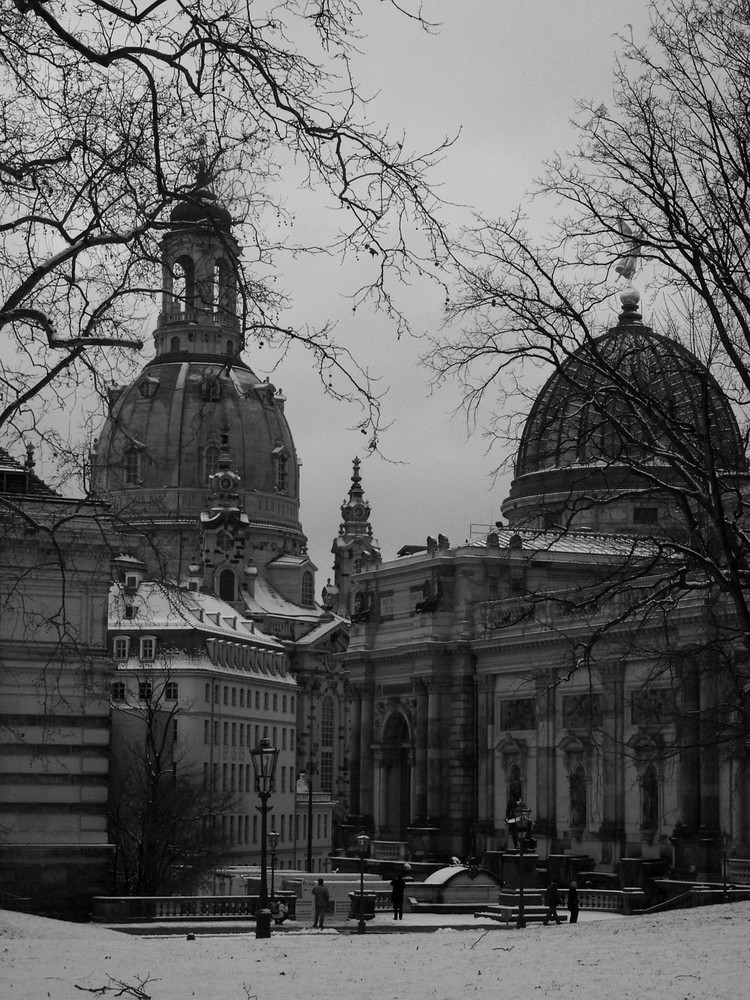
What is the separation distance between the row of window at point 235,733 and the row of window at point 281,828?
5220 mm

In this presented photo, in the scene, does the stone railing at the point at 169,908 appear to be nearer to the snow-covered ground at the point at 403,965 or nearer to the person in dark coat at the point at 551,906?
the person in dark coat at the point at 551,906

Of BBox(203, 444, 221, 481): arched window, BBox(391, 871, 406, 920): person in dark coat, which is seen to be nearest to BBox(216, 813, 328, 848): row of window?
BBox(203, 444, 221, 481): arched window

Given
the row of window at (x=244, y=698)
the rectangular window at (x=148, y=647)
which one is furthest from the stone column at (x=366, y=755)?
the rectangular window at (x=148, y=647)

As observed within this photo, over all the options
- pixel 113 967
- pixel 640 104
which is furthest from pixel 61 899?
pixel 640 104

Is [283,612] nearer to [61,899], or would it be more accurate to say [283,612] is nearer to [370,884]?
[370,884]

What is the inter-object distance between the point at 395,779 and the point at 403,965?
8549cm

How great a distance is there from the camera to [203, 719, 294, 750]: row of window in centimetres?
12319

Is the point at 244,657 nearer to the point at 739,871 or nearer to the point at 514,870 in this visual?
the point at 514,870

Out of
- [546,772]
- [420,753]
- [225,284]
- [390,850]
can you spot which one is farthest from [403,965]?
[420,753]

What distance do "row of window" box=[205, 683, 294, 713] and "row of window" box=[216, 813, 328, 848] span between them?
8.01m

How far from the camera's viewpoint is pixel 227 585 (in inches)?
6845

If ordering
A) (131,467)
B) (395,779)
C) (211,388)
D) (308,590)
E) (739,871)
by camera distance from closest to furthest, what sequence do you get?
1. (211,388)
2. (131,467)
3. (739,871)
4. (395,779)
5. (308,590)

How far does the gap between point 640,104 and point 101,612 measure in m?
24.0

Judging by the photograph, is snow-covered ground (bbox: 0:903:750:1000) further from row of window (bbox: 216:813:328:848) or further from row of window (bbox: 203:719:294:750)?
row of window (bbox: 203:719:294:750)
